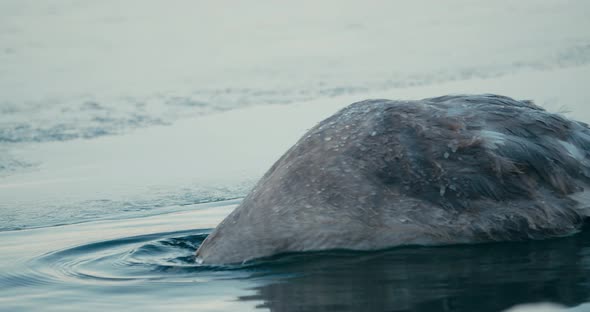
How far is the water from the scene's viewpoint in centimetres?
448

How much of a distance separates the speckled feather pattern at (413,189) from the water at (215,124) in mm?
123

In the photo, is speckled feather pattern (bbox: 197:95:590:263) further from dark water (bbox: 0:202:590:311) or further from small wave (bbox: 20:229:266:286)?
small wave (bbox: 20:229:266:286)

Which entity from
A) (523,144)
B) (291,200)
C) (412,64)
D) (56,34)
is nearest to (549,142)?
(523,144)

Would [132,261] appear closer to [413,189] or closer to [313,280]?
[313,280]

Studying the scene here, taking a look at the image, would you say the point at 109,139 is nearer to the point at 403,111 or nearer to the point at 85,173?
the point at 85,173

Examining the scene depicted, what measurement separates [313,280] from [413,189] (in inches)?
32.5

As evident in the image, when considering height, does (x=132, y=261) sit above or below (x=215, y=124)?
below

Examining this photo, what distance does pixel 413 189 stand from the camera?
5.05m

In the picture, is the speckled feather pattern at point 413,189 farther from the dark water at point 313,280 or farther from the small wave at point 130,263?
the small wave at point 130,263

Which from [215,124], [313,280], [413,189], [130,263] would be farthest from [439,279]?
[215,124]

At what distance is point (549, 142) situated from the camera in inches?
210

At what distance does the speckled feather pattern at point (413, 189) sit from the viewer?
502cm

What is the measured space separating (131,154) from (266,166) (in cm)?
137

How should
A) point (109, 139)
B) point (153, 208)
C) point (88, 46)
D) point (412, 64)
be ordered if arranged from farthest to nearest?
point (88, 46), point (412, 64), point (109, 139), point (153, 208)
